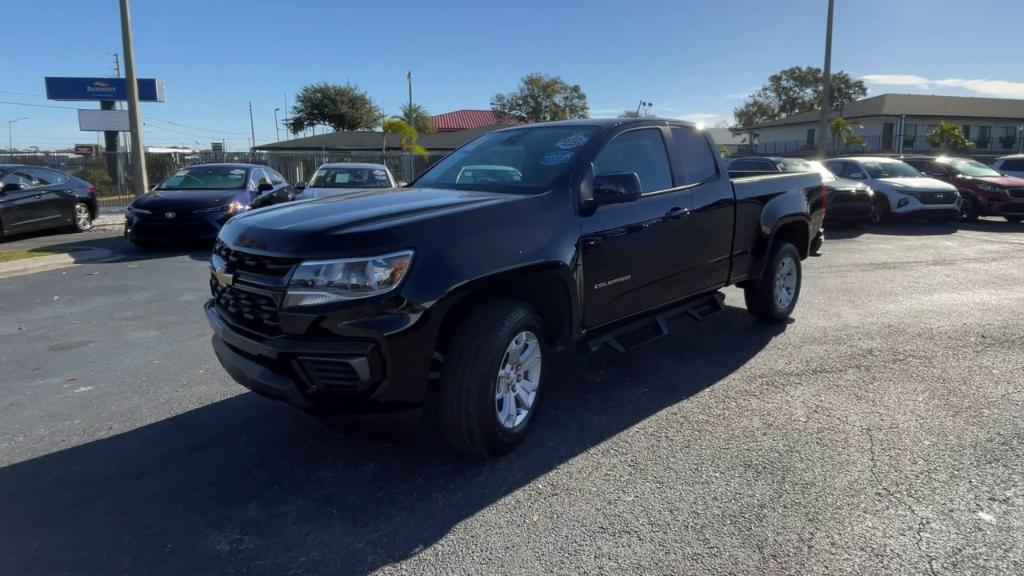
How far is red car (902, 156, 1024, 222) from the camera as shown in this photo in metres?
15.9

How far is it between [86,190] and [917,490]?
51.3 feet

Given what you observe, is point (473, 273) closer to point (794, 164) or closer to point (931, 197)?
point (794, 164)

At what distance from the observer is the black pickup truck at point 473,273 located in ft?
10.3

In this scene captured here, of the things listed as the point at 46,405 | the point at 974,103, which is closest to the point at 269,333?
the point at 46,405

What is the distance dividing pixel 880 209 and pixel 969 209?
3.00 meters

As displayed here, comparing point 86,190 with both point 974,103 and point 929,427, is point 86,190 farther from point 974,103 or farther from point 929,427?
point 974,103

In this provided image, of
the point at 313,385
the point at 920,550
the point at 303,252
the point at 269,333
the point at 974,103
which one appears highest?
the point at 974,103

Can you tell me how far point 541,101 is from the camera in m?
64.2

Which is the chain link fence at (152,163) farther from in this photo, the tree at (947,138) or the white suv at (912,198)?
the tree at (947,138)

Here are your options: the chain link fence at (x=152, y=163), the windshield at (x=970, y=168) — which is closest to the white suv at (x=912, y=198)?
the windshield at (x=970, y=168)

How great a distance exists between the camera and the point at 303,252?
10.4 feet

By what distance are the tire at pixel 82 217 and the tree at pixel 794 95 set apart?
69.5 meters

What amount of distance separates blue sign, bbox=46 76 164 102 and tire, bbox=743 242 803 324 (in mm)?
36627

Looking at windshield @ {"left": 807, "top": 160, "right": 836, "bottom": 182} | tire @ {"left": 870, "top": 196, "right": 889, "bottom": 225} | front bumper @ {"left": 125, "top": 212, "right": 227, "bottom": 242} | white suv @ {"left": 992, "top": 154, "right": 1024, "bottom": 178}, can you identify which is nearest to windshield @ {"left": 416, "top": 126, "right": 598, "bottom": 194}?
front bumper @ {"left": 125, "top": 212, "right": 227, "bottom": 242}
